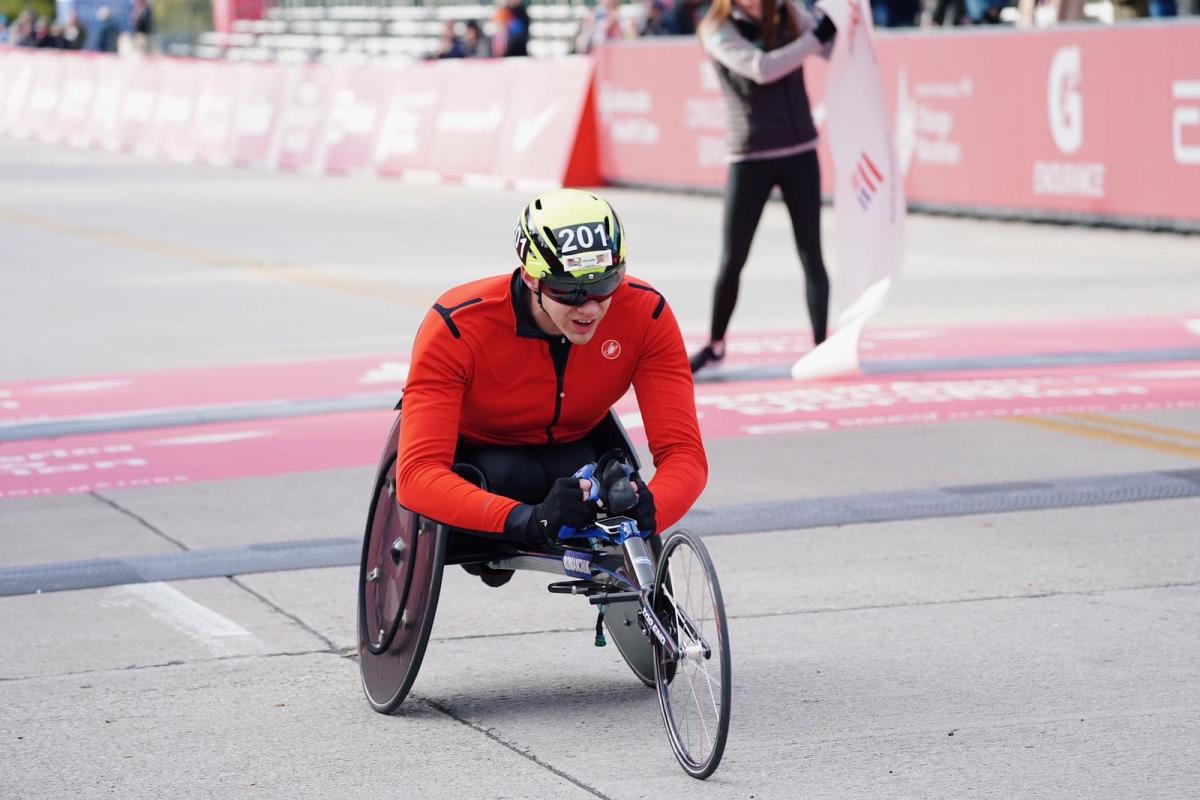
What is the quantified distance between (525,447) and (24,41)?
46.3 meters

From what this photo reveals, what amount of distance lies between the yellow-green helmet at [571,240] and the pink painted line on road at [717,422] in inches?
159

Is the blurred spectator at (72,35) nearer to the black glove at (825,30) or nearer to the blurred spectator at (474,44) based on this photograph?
the blurred spectator at (474,44)

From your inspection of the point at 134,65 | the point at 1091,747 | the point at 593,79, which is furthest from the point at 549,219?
the point at 134,65

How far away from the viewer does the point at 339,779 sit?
16.3 ft

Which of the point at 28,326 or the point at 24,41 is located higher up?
the point at 28,326

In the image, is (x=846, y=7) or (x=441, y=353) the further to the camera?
(x=846, y=7)

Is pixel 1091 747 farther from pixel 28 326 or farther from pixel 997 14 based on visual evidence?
pixel 997 14

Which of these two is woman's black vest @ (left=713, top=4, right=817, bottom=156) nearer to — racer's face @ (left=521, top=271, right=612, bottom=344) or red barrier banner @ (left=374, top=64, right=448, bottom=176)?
racer's face @ (left=521, top=271, right=612, bottom=344)

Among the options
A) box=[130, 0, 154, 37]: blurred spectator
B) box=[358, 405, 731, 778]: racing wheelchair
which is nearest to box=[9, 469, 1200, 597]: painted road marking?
box=[358, 405, 731, 778]: racing wheelchair

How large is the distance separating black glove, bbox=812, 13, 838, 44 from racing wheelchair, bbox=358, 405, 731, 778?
5.14 m

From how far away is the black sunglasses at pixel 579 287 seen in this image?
502 cm

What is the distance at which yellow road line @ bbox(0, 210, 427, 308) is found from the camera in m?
15.3

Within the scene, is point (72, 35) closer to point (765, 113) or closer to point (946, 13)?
point (946, 13)

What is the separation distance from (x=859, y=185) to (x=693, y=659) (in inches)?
238
